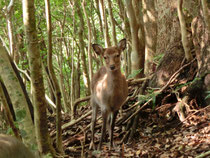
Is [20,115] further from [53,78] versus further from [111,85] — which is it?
[111,85]

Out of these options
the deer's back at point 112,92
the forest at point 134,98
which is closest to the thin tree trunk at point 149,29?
the forest at point 134,98

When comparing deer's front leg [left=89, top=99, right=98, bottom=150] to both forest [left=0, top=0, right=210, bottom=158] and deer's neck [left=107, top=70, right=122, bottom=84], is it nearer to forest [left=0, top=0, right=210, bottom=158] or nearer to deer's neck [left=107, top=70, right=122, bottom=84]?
forest [left=0, top=0, right=210, bottom=158]

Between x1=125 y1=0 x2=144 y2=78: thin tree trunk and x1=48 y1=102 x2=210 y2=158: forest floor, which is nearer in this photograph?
x1=48 y1=102 x2=210 y2=158: forest floor

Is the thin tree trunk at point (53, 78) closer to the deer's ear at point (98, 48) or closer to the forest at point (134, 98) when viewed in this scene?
the forest at point (134, 98)

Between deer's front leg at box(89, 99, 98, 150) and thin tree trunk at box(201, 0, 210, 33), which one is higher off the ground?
thin tree trunk at box(201, 0, 210, 33)

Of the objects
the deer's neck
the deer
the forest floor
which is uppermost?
the deer's neck

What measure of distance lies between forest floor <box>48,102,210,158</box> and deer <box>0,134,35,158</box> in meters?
2.59

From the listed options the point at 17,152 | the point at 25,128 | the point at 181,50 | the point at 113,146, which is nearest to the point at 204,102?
the point at 181,50

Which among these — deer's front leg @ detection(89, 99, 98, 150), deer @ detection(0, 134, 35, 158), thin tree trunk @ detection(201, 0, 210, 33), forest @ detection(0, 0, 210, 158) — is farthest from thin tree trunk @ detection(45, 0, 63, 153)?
thin tree trunk @ detection(201, 0, 210, 33)

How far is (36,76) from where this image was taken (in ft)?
14.4

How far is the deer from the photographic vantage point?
2.54 metres

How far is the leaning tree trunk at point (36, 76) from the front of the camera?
4.24 metres

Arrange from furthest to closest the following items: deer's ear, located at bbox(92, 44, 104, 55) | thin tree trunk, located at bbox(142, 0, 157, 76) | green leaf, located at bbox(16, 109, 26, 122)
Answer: thin tree trunk, located at bbox(142, 0, 157, 76) < deer's ear, located at bbox(92, 44, 104, 55) < green leaf, located at bbox(16, 109, 26, 122)

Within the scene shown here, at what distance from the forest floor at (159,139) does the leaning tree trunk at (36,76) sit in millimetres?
1200
